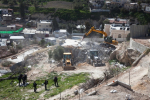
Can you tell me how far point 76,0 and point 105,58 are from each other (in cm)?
3788

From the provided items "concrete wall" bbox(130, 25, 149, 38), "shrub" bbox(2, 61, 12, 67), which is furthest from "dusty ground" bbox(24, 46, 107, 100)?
"concrete wall" bbox(130, 25, 149, 38)

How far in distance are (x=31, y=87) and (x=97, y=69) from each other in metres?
7.12

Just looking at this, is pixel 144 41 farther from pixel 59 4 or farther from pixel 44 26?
pixel 59 4

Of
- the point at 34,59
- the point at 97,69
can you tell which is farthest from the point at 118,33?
the point at 97,69

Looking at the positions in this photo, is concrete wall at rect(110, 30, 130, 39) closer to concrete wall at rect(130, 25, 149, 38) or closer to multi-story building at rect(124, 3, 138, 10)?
concrete wall at rect(130, 25, 149, 38)

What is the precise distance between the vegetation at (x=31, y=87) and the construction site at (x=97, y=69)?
0.08m

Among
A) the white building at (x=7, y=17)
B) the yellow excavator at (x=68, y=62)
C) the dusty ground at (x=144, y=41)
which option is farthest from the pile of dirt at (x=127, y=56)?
the white building at (x=7, y=17)

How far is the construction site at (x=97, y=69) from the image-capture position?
625 inches

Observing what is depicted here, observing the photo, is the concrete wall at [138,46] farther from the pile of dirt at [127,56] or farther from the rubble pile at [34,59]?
the rubble pile at [34,59]

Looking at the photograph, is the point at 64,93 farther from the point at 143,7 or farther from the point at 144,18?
the point at 143,7

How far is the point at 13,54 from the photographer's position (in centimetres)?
3481

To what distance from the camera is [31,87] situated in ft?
67.8

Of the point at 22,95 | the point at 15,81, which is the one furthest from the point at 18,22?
the point at 22,95

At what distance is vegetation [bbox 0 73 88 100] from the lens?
18.5m
